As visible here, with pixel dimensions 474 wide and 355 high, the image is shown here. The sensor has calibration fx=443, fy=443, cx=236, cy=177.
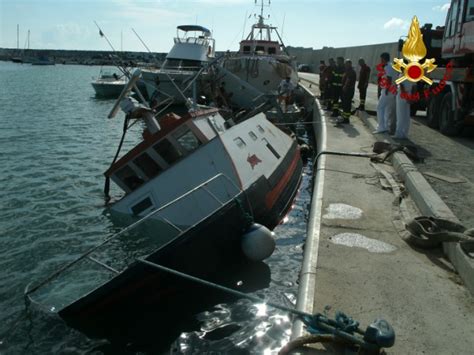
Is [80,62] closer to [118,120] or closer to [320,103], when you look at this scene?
[118,120]

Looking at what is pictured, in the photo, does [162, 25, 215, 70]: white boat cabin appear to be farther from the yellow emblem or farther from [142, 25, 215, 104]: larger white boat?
the yellow emblem

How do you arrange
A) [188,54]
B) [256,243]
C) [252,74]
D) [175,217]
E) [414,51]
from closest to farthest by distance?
[256,243], [175,217], [414,51], [252,74], [188,54]

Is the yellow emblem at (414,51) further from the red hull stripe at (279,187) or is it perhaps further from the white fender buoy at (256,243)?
the white fender buoy at (256,243)

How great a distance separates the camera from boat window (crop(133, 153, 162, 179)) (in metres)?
8.49

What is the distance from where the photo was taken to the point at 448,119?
1181 cm

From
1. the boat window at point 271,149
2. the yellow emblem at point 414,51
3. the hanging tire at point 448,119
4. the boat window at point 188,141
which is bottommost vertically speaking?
the boat window at point 271,149

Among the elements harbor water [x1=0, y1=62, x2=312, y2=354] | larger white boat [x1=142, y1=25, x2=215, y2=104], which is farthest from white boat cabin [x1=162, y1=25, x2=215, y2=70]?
harbor water [x1=0, y1=62, x2=312, y2=354]

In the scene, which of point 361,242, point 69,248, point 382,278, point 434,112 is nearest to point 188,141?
point 69,248

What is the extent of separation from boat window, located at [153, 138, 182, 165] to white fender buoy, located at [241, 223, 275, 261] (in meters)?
2.52

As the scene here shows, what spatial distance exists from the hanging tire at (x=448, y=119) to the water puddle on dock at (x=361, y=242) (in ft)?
23.9

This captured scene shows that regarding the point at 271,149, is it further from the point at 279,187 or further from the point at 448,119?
the point at 448,119

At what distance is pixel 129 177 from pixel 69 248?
173 centimetres

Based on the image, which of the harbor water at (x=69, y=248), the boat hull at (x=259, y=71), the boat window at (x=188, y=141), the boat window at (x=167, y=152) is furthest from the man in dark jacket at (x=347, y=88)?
the boat hull at (x=259, y=71)

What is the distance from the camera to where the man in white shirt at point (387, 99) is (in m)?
10.5
